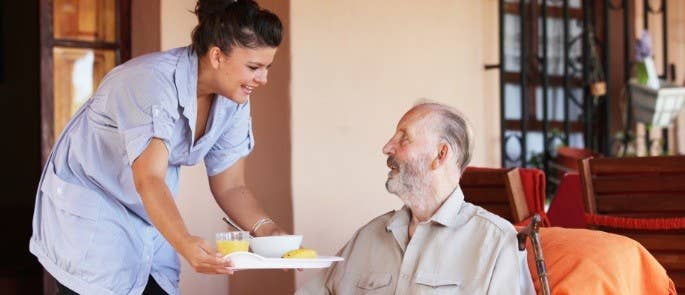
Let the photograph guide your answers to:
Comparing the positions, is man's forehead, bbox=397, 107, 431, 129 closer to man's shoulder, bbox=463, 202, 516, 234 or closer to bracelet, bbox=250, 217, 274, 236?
man's shoulder, bbox=463, 202, 516, 234

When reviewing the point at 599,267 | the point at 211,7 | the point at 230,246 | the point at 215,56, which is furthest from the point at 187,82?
the point at 599,267

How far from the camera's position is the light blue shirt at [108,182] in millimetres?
2332

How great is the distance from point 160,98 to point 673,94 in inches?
162

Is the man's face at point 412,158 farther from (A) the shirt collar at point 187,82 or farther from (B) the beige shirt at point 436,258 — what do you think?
(A) the shirt collar at point 187,82

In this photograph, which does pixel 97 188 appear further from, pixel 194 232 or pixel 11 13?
pixel 11 13

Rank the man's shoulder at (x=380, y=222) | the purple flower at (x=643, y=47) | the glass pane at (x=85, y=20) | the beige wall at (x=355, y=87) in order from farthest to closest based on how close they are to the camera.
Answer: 1. the purple flower at (x=643, y=47)
2. the glass pane at (x=85, y=20)
3. the beige wall at (x=355, y=87)
4. the man's shoulder at (x=380, y=222)

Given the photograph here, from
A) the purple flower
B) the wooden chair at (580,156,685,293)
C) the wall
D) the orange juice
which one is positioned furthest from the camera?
the purple flower

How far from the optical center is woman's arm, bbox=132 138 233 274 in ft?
6.89

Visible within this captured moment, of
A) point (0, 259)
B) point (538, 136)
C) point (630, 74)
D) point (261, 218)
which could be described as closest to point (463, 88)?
point (538, 136)

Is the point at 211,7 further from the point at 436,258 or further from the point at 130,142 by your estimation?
the point at 436,258

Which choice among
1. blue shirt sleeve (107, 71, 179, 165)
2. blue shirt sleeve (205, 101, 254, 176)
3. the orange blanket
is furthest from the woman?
the orange blanket

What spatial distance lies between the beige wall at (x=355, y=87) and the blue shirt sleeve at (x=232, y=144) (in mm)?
1281

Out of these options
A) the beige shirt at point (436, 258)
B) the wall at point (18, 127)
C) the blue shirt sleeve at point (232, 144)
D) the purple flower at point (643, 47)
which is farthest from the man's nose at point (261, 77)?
the purple flower at point (643, 47)

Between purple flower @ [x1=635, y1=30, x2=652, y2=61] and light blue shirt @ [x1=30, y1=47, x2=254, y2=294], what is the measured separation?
3775 mm
